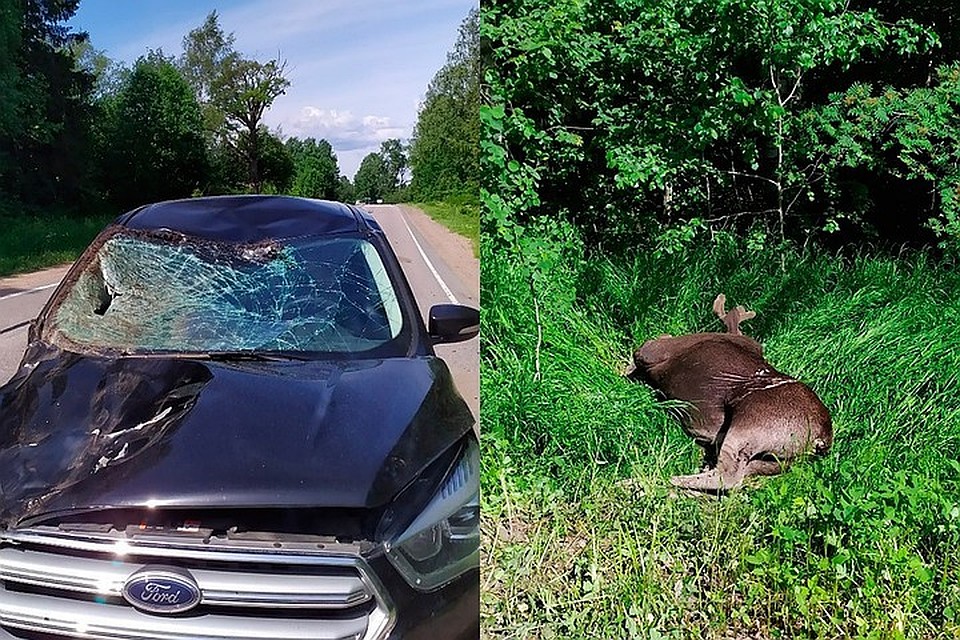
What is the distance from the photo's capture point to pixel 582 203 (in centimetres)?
340

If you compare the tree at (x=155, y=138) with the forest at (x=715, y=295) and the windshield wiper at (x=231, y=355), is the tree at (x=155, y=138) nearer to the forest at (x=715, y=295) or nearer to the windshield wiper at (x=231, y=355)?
the windshield wiper at (x=231, y=355)

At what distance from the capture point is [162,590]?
93 centimetres

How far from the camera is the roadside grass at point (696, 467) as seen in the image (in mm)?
2244

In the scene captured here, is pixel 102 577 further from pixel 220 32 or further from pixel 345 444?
pixel 220 32

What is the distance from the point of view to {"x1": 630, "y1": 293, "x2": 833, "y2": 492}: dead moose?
8.70 ft

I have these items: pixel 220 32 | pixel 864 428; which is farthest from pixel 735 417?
Answer: pixel 220 32

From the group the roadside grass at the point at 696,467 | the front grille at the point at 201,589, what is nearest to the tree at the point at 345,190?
the front grille at the point at 201,589

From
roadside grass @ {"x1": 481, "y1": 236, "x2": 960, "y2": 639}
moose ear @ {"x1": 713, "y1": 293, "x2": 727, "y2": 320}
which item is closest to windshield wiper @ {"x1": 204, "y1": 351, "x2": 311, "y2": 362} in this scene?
roadside grass @ {"x1": 481, "y1": 236, "x2": 960, "y2": 639}

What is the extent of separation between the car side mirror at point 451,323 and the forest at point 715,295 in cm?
82

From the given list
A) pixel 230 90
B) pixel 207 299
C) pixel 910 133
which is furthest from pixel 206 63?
pixel 910 133

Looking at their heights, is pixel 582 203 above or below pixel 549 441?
above

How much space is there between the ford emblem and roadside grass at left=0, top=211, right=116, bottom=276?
0.43m

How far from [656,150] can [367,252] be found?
2.31 m

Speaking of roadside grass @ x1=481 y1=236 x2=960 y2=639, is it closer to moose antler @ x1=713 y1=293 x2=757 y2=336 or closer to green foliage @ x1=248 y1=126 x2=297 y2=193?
moose antler @ x1=713 y1=293 x2=757 y2=336
